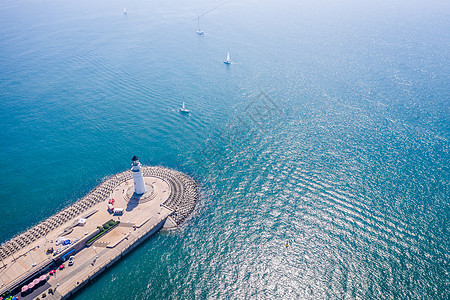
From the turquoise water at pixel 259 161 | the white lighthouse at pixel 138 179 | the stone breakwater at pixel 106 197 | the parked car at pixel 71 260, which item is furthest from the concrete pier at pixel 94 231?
the turquoise water at pixel 259 161

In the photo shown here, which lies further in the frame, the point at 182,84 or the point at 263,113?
the point at 182,84

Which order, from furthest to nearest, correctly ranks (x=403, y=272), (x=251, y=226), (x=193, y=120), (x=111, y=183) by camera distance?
(x=193, y=120), (x=111, y=183), (x=251, y=226), (x=403, y=272)

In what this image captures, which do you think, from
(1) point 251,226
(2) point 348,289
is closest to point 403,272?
(2) point 348,289

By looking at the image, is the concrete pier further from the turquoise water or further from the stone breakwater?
the turquoise water

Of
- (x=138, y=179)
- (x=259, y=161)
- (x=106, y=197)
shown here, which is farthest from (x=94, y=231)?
(x=259, y=161)

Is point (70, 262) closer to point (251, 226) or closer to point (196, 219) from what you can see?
point (196, 219)

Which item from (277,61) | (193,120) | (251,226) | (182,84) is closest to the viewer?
(251,226)

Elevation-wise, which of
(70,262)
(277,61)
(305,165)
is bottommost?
(70,262)
